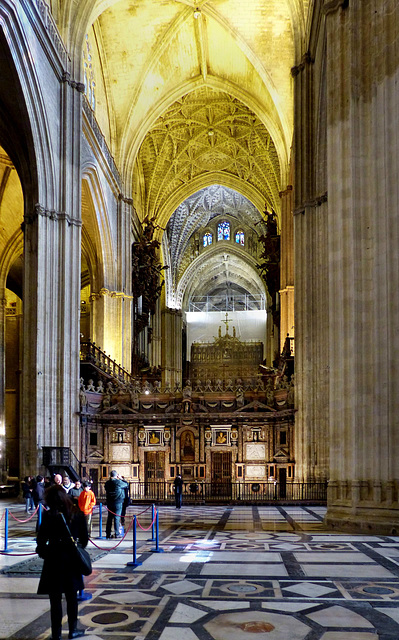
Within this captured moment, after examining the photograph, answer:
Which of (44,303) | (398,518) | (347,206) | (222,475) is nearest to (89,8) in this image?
(44,303)

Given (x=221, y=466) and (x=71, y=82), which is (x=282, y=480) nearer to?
(x=221, y=466)

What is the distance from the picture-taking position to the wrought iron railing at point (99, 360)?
25.5 meters

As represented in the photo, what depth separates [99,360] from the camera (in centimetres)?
2661

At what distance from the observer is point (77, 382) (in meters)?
21.2

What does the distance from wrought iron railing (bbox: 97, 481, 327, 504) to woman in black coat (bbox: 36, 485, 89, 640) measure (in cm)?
1416

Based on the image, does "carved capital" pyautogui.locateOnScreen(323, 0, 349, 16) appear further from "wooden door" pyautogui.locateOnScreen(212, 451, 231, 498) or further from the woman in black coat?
"wooden door" pyautogui.locateOnScreen(212, 451, 231, 498)

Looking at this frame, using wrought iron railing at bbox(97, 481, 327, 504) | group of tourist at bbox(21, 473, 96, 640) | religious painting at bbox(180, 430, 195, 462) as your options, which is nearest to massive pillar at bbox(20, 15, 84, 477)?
wrought iron railing at bbox(97, 481, 327, 504)

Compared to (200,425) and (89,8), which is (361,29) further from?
(200,425)

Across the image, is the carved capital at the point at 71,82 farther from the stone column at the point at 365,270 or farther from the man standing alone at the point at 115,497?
the man standing alone at the point at 115,497

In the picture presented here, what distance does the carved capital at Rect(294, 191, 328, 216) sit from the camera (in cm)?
2097

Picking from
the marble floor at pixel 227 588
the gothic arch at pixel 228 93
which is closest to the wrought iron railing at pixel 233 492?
the marble floor at pixel 227 588

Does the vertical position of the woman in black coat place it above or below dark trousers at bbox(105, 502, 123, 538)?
above

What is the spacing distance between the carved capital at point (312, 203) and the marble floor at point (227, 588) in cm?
1254

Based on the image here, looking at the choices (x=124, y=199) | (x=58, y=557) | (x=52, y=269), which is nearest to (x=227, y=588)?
(x=58, y=557)
